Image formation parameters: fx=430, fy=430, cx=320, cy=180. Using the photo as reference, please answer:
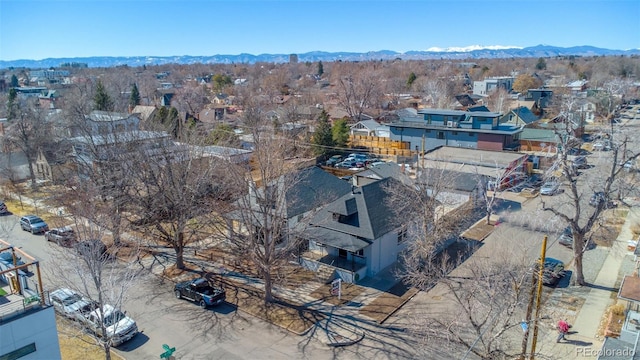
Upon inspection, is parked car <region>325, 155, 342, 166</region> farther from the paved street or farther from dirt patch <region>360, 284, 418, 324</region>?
the paved street

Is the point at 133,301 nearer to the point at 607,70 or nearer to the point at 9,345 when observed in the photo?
the point at 9,345

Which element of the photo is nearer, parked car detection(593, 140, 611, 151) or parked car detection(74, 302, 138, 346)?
parked car detection(74, 302, 138, 346)

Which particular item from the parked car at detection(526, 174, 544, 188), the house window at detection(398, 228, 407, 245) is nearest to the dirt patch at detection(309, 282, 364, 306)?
the house window at detection(398, 228, 407, 245)

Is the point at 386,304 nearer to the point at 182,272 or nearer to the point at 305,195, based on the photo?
the point at 305,195

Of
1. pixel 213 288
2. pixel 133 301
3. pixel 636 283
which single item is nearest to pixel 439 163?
pixel 636 283

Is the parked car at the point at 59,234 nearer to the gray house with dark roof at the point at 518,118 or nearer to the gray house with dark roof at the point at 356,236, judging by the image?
the gray house with dark roof at the point at 356,236

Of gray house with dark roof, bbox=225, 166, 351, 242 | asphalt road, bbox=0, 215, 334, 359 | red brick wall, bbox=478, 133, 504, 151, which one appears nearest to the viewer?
asphalt road, bbox=0, 215, 334, 359
